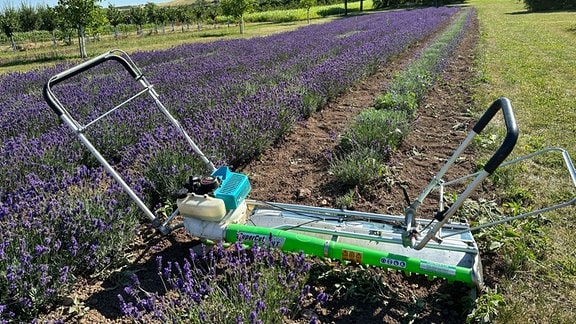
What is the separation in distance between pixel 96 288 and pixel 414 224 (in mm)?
2219

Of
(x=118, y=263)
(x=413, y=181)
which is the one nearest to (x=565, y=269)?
(x=413, y=181)

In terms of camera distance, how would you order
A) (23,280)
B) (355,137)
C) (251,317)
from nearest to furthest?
(251,317) < (23,280) < (355,137)

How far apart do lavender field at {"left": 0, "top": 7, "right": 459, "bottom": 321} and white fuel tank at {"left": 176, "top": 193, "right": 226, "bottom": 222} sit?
1.62ft

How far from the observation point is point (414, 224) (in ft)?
8.95

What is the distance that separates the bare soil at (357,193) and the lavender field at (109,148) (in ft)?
0.70

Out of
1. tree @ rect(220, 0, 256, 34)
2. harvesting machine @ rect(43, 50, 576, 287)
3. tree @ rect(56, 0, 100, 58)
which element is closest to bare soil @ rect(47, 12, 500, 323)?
harvesting machine @ rect(43, 50, 576, 287)

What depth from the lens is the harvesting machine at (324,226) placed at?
2.53 metres

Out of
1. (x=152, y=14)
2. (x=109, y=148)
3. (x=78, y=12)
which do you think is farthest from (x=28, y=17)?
(x=109, y=148)

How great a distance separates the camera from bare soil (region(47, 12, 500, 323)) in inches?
103

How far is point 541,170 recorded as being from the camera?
180 inches

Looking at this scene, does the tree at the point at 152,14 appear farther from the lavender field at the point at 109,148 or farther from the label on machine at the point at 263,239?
the label on machine at the point at 263,239

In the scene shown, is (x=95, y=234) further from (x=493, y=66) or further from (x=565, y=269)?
(x=493, y=66)

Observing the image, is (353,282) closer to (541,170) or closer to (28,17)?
(541,170)

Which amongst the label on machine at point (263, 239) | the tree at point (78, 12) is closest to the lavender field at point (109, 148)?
the label on machine at point (263, 239)
